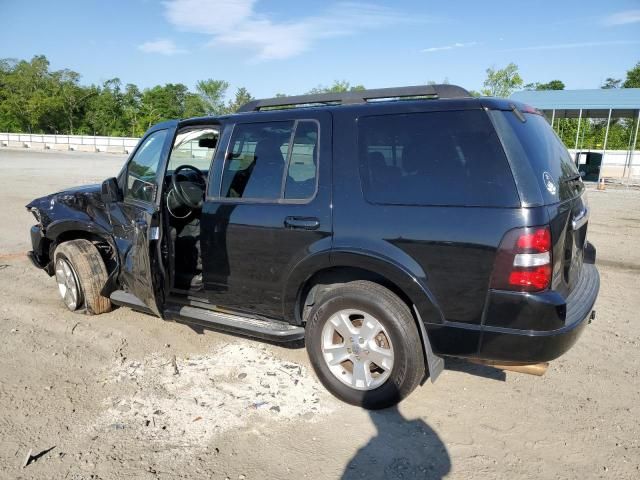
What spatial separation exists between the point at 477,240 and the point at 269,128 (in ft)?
5.81

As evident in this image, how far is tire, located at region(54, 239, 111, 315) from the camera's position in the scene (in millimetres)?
4734

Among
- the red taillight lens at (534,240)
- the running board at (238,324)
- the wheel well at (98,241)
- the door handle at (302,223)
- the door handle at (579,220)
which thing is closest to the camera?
the red taillight lens at (534,240)

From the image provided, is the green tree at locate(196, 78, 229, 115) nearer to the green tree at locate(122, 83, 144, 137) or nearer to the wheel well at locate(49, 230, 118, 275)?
the green tree at locate(122, 83, 144, 137)

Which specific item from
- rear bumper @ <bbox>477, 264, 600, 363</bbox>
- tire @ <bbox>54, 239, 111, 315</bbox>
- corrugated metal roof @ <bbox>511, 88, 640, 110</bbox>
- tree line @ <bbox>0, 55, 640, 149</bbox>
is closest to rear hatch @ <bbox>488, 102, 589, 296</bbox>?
rear bumper @ <bbox>477, 264, 600, 363</bbox>

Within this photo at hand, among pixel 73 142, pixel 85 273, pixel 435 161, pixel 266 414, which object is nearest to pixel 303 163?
pixel 435 161

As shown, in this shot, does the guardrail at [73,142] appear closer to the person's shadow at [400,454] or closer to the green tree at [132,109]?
the green tree at [132,109]

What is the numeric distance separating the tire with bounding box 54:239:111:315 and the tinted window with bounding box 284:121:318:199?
2.36 meters

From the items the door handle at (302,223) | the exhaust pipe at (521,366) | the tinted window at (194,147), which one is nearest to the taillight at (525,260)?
the exhaust pipe at (521,366)

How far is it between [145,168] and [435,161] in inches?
104

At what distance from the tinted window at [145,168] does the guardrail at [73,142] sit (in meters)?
40.1

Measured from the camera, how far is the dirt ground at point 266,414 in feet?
8.93

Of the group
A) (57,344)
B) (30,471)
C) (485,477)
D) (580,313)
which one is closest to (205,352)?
(57,344)

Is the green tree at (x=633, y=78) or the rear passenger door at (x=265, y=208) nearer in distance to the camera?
the rear passenger door at (x=265, y=208)

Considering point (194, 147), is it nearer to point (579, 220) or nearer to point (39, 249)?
point (39, 249)
